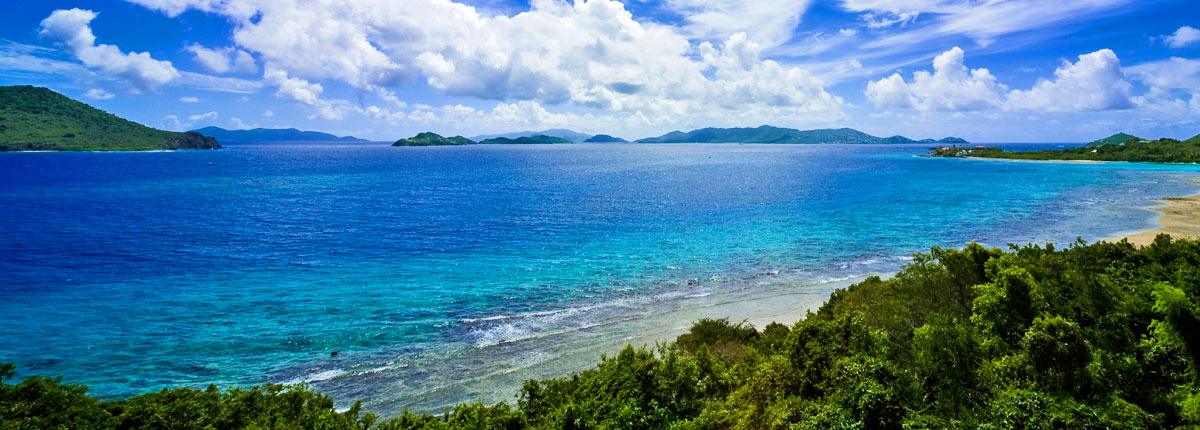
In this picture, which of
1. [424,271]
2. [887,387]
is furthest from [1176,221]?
[424,271]

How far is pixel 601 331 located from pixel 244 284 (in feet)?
93.8

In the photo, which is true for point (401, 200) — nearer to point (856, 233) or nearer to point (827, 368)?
point (856, 233)

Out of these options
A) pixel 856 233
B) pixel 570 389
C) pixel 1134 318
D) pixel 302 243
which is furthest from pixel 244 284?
pixel 856 233

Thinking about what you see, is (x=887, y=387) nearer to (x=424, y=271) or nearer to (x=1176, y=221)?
(x=424, y=271)

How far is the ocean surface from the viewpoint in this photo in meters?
27.0

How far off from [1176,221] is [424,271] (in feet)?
272

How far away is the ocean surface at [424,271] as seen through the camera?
27.0 meters

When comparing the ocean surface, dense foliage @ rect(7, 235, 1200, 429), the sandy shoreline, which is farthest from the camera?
the sandy shoreline

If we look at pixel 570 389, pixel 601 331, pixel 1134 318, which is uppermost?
pixel 1134 318

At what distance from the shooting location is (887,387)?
14031 mm

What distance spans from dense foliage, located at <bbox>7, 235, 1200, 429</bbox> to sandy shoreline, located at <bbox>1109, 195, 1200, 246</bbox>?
4115cm

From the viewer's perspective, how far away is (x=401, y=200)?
90812mm

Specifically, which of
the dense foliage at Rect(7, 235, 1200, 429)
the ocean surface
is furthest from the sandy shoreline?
the dense foliage at Rect(7, 235, 1200, 429)

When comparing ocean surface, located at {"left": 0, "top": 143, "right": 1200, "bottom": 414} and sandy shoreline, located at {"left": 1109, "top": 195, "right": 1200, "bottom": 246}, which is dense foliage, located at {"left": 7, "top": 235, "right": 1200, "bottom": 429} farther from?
sandy shoreline, located at {"left": 1109, "top": 195, "right": 1200, "bottom": 246}
